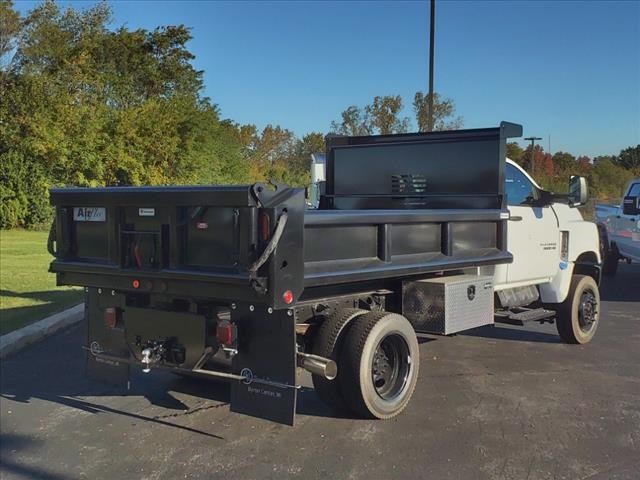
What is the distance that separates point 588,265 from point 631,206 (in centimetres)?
598

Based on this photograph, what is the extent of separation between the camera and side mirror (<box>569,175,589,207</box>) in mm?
7004

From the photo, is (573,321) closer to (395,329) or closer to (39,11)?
(395,329)

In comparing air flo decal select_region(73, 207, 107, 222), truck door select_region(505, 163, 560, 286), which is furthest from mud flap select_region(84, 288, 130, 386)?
truck door select_region(505, 163, 560, 286)

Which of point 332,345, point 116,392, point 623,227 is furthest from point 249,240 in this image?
point 623,227

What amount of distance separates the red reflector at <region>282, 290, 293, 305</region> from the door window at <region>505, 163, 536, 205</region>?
3.84 meters

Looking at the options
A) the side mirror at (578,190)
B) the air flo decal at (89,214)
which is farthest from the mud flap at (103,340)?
the side mirror at (578,190)

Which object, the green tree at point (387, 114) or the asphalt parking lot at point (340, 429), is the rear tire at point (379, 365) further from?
the green tree at point (387, 114)

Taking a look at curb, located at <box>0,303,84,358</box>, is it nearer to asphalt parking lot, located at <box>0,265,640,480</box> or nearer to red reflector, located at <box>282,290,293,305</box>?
asphalt parking lot, located at <box>0,265,640,480</box>

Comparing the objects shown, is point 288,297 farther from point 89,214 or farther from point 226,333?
point 89,214

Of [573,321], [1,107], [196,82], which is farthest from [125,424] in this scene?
[196,82]

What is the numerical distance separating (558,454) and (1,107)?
23.9 meters

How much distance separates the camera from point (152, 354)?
14.8 feet

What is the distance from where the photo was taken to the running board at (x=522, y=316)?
6.63 metres

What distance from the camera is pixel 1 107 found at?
23484 millimetres
